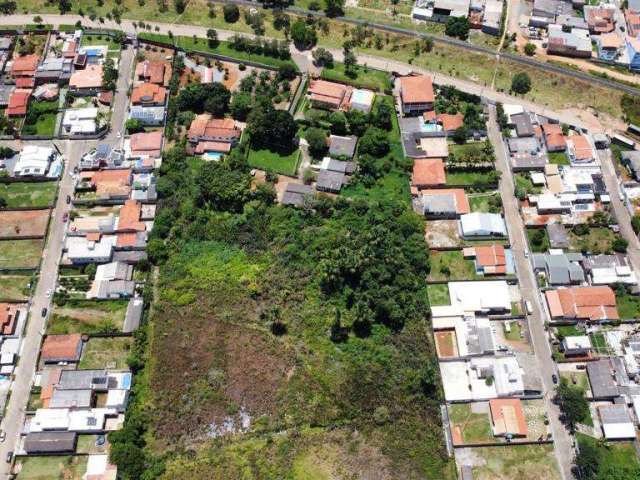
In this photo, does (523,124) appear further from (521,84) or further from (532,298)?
(532,298)

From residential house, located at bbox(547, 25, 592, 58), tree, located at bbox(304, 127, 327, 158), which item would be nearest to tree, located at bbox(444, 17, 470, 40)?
residential house, located at bbox(547, 25, 592, 58)

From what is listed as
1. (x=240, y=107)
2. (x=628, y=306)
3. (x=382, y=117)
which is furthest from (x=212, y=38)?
(x=628, y=306)

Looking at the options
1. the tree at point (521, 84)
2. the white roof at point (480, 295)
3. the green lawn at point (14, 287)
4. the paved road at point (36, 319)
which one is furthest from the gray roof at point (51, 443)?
the tree at point (521, 84)

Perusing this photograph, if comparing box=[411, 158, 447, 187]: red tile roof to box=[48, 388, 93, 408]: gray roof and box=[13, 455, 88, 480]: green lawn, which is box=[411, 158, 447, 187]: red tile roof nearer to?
box=[48, 388, 93, 408]: gray roof

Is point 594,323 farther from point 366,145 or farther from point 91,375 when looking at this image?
point 91,375

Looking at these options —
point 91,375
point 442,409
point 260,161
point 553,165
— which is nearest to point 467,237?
point 553,165

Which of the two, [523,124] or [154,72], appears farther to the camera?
[154,72]

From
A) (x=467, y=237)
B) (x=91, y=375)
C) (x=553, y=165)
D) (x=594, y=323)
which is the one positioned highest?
(x=553, y=165)
